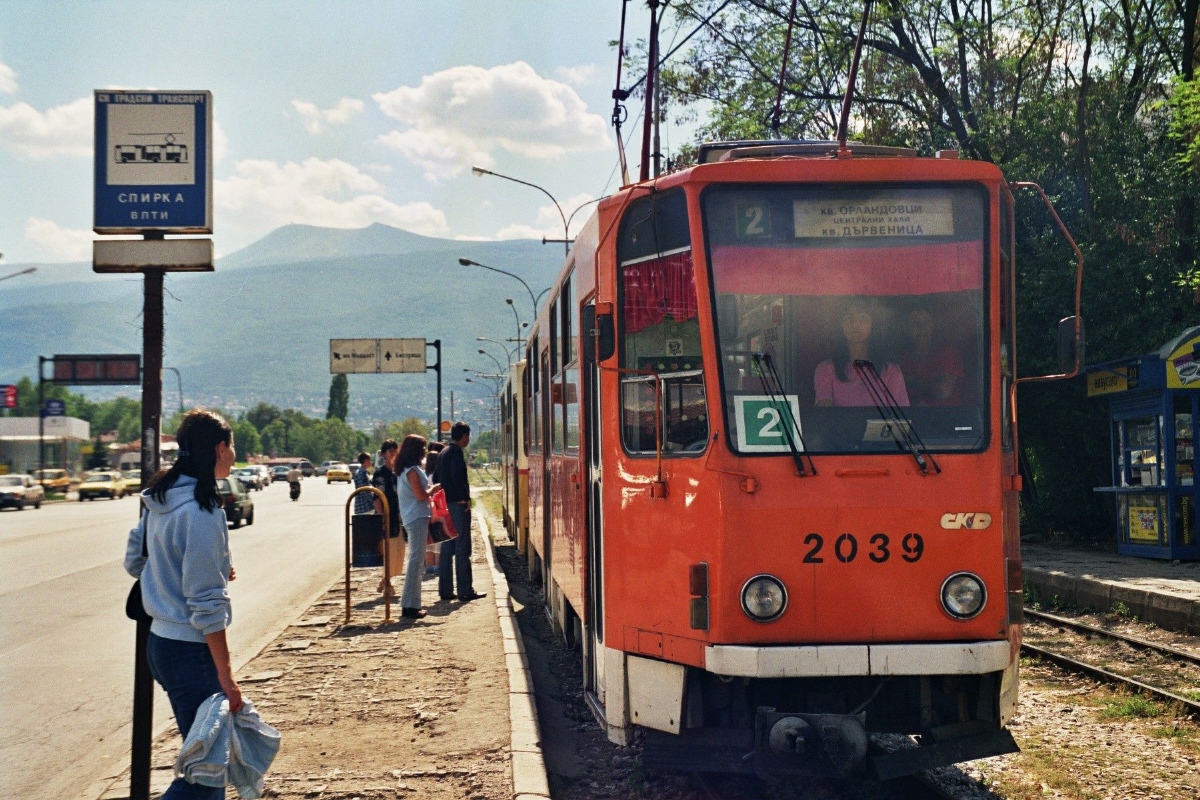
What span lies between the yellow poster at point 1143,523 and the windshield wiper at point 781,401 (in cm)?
1296

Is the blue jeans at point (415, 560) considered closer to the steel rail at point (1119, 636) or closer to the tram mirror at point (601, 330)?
the steel rail at point (1119, 636)

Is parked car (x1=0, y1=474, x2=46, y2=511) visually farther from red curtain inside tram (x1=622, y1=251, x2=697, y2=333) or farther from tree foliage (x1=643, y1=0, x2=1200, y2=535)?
red curtain inside tram (x1=622, y1=251, x2=697, y2=333)

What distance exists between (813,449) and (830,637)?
837 mm

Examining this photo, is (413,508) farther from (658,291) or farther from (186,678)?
(186,678)

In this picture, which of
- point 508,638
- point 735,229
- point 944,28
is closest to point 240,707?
point 735,229

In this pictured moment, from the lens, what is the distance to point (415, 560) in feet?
42.1

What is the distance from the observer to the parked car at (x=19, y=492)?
50.8 metres

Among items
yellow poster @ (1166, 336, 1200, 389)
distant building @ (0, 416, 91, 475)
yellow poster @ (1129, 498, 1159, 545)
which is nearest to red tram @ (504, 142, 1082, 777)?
yellow poster @ (1166, 336, 1200, 389)

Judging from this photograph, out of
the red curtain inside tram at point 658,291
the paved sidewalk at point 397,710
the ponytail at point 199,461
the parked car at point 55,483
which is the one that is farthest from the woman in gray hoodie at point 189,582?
the parked car at point 55,483

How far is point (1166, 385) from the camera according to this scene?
1639 cm

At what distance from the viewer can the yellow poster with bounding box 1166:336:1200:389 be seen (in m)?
16.2

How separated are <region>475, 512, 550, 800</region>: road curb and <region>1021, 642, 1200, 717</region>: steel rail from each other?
4.23 m

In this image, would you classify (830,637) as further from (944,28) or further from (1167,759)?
(944,28)

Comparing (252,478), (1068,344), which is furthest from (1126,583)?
(252,478)
